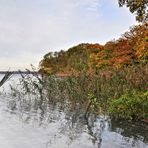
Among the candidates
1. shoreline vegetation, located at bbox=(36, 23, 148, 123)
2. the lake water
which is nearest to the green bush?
shoreline vegetation, located at bbox=(36, 23, 148, 123)

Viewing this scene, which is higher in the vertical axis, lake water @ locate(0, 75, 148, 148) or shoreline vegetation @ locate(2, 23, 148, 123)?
shoreline vegetation @ locate(2, 23, 148, 123)

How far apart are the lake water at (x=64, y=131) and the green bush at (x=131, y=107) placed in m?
0.53

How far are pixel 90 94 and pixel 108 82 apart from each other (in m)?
1.18

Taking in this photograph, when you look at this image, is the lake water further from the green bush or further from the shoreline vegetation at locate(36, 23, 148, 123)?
the shoreline vegetation at locate(36, 23, 148, 123)

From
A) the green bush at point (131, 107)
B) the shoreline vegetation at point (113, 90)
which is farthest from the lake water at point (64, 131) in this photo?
the shoreline vegetation at point (113, 90)

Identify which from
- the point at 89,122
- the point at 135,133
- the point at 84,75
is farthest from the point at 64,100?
the point at 135,133

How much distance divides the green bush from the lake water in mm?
532

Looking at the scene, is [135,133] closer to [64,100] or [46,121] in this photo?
[46,121]

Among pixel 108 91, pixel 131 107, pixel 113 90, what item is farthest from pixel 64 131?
pixel 113 90

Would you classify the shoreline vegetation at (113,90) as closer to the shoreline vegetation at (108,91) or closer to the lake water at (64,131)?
the shoreline vegetation at (108,91)

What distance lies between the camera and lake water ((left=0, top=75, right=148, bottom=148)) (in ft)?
46.2

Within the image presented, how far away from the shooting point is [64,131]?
16.3 m

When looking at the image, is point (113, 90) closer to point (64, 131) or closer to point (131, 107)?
point (131, 107)

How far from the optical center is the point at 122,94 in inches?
816
